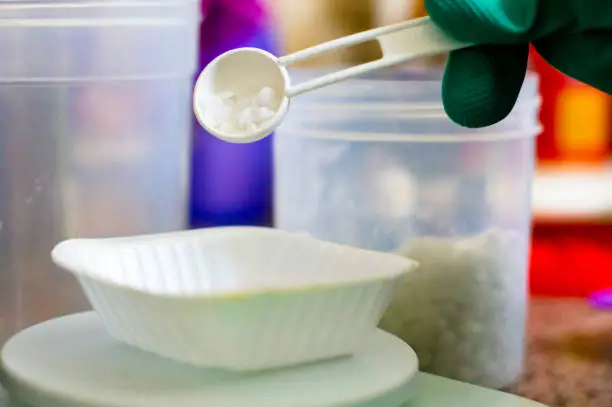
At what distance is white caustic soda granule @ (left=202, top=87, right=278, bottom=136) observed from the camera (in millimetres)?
550

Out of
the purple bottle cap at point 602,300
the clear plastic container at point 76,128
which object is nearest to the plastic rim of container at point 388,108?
the clear plastic container at point 76,128

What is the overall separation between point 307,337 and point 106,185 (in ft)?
0.96

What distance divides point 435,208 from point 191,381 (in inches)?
10.4

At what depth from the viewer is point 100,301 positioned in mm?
552

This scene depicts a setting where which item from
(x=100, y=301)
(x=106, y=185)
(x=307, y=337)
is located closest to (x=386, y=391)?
(x=307, y=337)

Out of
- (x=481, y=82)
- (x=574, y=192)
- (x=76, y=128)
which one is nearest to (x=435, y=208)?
(x=481, y=82)

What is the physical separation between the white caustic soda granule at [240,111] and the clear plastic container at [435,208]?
18 cm

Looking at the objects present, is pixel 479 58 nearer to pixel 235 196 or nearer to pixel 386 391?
pixel 386 391

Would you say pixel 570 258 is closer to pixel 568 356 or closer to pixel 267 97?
pixel 568 356

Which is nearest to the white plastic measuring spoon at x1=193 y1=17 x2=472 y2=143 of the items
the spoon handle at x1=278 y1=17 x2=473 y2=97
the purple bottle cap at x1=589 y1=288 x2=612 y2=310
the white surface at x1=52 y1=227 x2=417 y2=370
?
the spoon handle at x1=278 y1=17 x2=473 y2=97

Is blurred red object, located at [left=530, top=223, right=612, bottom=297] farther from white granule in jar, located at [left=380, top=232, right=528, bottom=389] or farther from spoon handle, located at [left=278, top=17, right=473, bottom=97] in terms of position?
spoon handle, located at [left=278, top=17, right=473, bottom=97]

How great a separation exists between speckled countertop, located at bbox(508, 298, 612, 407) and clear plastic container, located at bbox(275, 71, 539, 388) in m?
0.03

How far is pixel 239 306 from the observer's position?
506 millimetres

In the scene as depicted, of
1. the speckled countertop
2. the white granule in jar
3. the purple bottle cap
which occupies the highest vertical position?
the white granule in jar
